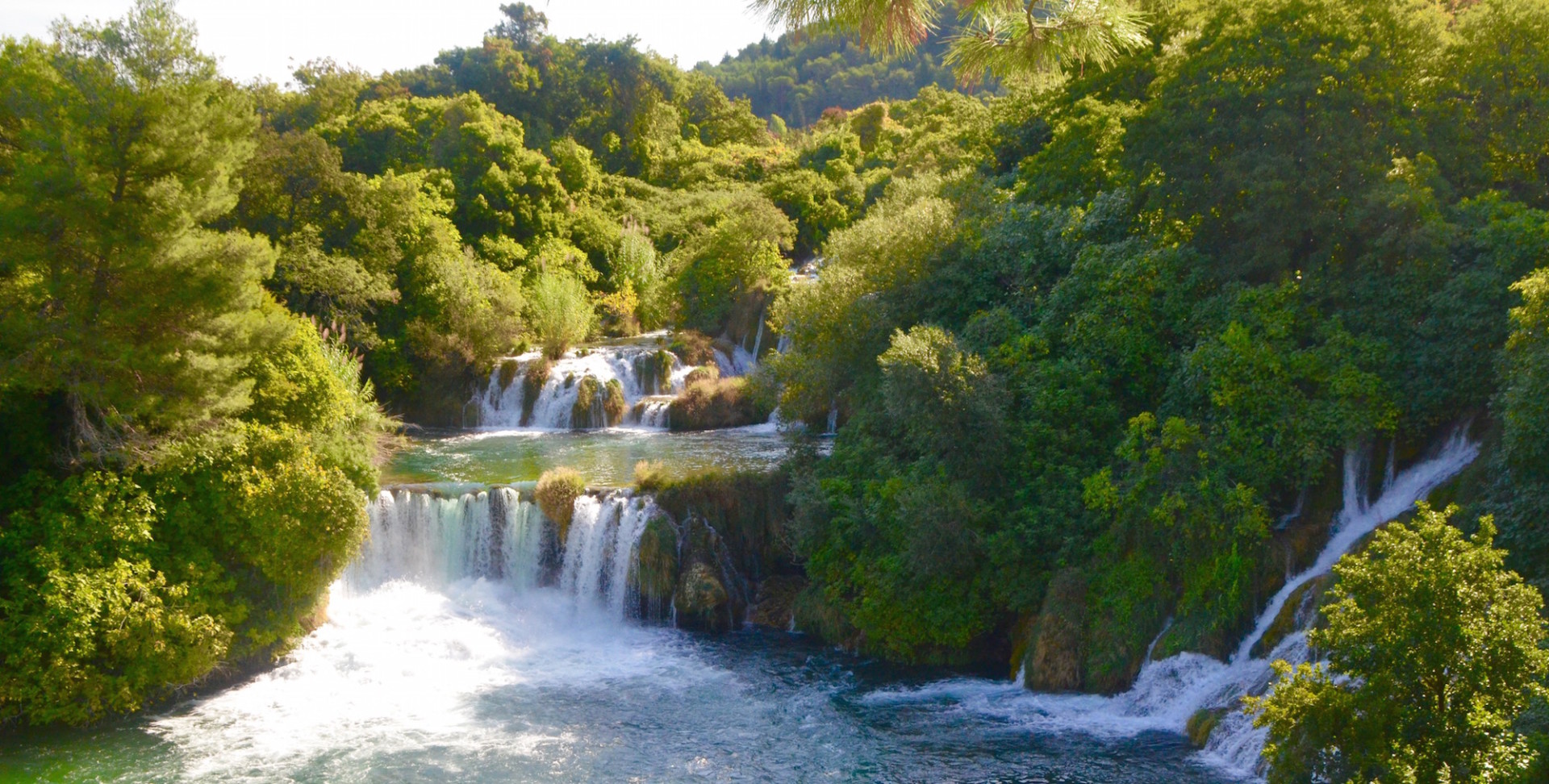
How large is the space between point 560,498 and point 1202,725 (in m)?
11.7

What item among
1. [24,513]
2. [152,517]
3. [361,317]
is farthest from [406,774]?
[361,317]

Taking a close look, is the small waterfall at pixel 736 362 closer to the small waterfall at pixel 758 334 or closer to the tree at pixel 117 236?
the small waterfall at pixel 758 334

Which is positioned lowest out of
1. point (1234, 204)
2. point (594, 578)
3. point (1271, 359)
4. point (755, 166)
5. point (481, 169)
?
point (594, 578)

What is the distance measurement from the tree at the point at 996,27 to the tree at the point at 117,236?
12455 millimetres

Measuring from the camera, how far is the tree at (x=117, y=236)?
51.0ft

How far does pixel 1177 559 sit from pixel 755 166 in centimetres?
4046

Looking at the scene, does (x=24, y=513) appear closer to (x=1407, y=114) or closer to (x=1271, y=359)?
(x=1271, y=359)

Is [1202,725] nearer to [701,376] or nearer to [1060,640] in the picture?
[1060,640]

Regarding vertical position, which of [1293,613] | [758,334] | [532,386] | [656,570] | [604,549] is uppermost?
[758,334]

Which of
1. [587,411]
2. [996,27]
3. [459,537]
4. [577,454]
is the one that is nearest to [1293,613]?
[996,27]

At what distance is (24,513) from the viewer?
1538cm

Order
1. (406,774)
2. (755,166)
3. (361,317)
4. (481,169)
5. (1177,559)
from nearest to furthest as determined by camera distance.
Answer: (406,774) < (1177,559) < (361,317) < (481,169) < (755,166)

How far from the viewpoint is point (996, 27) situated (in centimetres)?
827

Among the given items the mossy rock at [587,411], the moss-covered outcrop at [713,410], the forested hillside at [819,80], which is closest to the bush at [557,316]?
the mossy rock at [587,411]
